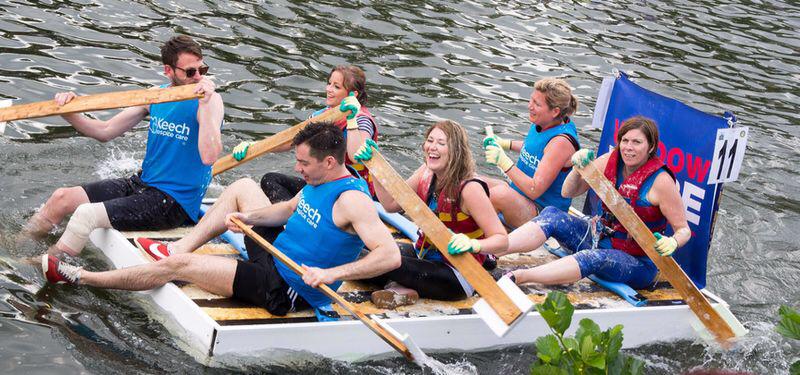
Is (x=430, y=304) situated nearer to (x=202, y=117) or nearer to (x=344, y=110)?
(x=344, y=110)

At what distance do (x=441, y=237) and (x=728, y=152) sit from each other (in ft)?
8.98

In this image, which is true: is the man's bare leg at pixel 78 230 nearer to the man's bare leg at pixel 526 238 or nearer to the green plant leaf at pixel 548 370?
the man's bare leg at pixel 526 238

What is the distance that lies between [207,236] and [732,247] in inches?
215

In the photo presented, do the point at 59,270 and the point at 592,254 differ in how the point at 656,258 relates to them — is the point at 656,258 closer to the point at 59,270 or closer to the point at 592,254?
the point at 592,254

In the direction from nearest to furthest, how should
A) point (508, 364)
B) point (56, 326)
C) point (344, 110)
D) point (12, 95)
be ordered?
point (56, 326) < point (508, 364) < point (344, 110) < point (12, 95)

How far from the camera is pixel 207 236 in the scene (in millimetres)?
7535

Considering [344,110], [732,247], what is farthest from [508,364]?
[732,247]

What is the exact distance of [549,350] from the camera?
3820 millimetres

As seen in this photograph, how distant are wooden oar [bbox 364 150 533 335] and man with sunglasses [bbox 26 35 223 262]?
132cm

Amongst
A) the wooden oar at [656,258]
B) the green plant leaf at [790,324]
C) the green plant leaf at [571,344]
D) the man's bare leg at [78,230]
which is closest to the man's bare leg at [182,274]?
the man's bare leg at [78,230]

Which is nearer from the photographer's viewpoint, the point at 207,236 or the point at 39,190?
the point at 207,236

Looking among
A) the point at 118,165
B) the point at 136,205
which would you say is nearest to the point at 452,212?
the point at 136,205

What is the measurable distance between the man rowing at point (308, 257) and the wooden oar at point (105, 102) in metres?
1.09

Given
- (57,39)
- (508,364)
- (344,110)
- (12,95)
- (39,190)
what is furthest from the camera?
(57,39)
